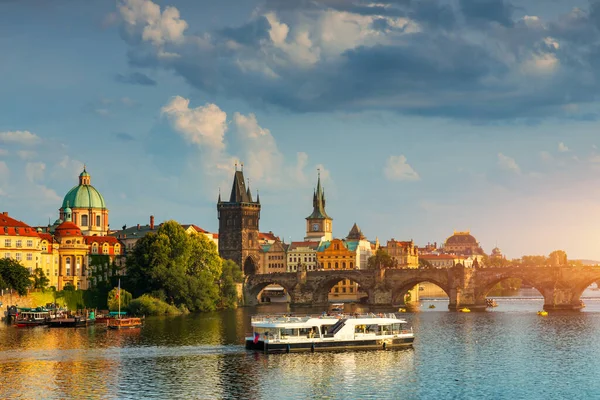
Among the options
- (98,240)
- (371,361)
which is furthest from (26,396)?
(98,240)

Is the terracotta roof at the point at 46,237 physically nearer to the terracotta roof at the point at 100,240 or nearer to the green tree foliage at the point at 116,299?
the terracotta roof at the point at 100,240

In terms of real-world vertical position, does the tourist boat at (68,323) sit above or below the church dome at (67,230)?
below

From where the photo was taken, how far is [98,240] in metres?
182

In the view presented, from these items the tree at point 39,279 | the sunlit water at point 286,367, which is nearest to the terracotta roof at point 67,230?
the tree at point 39,279

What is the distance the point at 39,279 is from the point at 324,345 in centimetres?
6885

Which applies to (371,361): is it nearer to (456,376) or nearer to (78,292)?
(456,376)

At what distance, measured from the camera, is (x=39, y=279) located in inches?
6063

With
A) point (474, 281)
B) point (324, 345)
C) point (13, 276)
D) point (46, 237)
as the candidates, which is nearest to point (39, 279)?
point (13, 276)

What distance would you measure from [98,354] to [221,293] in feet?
287

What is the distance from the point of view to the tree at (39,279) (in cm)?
15315

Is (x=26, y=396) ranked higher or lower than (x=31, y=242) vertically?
lower

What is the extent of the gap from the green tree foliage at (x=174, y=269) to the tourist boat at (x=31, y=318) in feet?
82.3

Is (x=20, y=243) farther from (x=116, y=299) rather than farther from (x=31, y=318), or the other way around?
(x=31, y=318)

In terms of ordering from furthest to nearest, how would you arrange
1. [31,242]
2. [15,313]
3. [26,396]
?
[31,242], [15,313], [26,396]
